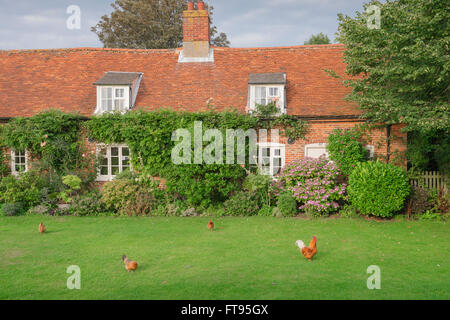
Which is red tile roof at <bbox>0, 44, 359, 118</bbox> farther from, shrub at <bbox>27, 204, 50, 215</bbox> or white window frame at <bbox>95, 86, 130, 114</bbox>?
shrub at <bbox>27, 204, 50, 215</bbox>


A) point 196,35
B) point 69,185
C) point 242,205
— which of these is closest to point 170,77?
point 196,35

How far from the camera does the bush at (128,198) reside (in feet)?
40.5

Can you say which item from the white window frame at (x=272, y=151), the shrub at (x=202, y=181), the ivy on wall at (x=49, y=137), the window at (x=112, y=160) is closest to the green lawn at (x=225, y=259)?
the shrub at (x=202, y=181)

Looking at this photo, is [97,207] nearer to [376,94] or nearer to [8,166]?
[8,166]

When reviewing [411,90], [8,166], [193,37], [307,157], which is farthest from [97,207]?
[411,90]

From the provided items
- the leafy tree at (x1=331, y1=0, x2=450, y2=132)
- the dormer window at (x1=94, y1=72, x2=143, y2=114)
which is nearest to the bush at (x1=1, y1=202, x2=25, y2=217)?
the dormer window at (x1=94, y1=72, x2=143, y2=114)

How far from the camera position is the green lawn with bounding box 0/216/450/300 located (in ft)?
18.8

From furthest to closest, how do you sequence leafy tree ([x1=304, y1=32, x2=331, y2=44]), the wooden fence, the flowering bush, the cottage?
leafy tree ([x1=304, y1=32, x2=331, y2=44]) < the cottage < the wooden fence < the flowering bush

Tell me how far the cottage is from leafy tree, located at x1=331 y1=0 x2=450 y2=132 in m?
2.18

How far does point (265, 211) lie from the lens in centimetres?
1229

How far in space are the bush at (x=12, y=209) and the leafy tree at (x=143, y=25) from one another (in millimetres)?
17338

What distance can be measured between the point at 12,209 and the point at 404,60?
529 inches

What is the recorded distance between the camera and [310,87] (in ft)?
48.5

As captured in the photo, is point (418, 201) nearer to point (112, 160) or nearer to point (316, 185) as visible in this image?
point (316, 185)
